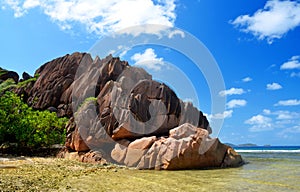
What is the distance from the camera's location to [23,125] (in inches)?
983

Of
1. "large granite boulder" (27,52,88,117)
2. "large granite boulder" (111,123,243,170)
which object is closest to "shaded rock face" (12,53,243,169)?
"large granite boulder" (111,123,243,170)

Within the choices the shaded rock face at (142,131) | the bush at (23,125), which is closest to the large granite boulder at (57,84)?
the shaded rock face at (142,131)

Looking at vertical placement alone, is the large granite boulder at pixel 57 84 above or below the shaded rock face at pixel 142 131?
above

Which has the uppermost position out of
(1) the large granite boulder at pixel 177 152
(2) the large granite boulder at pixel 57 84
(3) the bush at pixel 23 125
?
(2) the large granite boulder at pixel 57 84

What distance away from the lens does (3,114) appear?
78.4 ft

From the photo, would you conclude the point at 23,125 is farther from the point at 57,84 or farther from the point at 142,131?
the point at 57,84

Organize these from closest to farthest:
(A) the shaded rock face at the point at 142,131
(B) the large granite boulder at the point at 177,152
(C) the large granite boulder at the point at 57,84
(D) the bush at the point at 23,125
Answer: (B) the large granite boulder at the point at 177,152 → (A) the shaded rock face at the point at 142,131 → (D) the bush at the point at 23,125 → (C) the large granite boulder at the point at 57,84

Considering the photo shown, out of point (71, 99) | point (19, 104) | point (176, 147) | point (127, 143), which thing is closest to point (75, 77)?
point (71, 99)

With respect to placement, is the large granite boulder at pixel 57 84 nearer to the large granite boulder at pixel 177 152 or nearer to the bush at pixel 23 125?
the bush at pixel 23 125

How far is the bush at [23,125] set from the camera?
24.4 meters

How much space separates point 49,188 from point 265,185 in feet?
29.8

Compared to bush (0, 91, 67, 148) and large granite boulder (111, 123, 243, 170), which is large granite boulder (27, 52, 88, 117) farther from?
large granite boulder (111, 123, 243, 170)

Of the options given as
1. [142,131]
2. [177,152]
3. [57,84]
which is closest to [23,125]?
[142,131]

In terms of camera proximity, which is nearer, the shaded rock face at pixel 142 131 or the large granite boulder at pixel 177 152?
the large granite boulder at pixel 177 152
